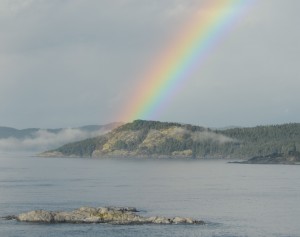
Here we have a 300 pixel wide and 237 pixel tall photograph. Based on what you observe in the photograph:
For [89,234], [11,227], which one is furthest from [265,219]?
[11,227]

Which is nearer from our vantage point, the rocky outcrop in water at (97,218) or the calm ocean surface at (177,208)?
the calm ocean surface at (177,208)

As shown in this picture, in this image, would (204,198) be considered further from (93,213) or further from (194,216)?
(93,213)

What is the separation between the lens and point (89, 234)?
100 meters

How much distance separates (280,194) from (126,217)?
80.0 metres

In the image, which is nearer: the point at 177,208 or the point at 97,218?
the point at 97,218

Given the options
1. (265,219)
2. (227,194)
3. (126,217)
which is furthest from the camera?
(227,194)

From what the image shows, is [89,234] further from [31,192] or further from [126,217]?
[31,192]

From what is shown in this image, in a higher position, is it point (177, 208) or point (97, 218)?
point (177, 208)

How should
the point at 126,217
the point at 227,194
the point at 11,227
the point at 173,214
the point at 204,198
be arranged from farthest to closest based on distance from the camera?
1. the point at 227,194
2. the point at 204,198
3. the point at 173,214
4. the point at 126,217
5. the point at 11,227

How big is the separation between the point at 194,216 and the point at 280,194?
206 ft

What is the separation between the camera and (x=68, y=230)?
104375 millimetres

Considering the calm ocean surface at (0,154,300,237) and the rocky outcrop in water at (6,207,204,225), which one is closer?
the calm ocean surface at (0,154,300,237)

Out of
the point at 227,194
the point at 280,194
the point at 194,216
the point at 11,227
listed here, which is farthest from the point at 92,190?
the point at 11,227

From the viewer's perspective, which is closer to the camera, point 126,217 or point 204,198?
point 126,217
